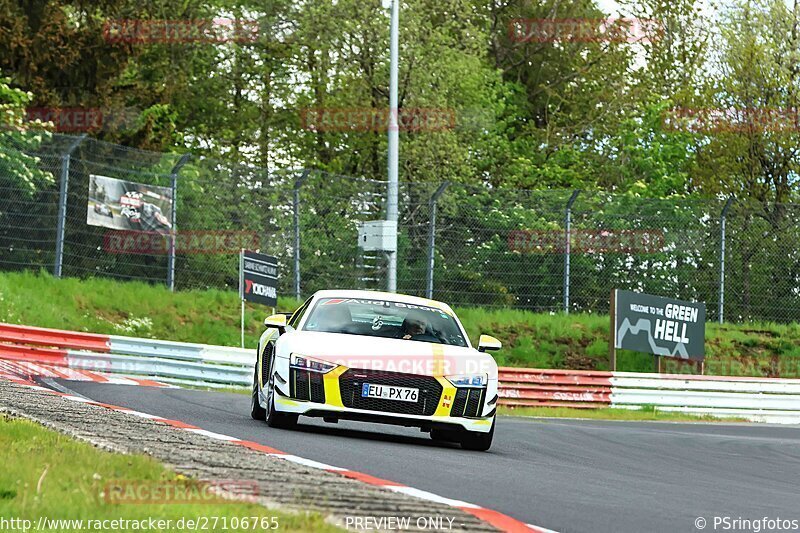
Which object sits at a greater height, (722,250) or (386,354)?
(722,250)

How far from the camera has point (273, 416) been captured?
526 inches

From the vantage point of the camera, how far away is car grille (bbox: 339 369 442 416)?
12.9 meters

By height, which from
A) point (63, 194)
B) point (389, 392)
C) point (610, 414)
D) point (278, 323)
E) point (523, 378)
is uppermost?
point (63, 194)

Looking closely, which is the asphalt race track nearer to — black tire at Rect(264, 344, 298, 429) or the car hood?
black tire at Rect(264, 344, 298, 429)

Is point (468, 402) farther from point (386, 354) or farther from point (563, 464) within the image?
point (563, 464)

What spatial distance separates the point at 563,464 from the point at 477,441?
126 cm

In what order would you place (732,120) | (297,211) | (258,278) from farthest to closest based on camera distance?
(732,120), (297,211), (258,278)

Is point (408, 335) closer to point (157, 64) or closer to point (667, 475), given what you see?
point (667, 475)

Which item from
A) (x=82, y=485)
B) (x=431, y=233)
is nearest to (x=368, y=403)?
(x=82, y=485)

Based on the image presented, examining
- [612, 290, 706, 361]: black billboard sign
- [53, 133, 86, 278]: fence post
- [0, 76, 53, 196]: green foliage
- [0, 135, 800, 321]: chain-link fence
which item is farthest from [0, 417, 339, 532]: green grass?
[612, 290, 706, 361]: black billboard sign

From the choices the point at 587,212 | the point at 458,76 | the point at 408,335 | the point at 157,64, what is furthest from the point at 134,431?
the point at 157,64

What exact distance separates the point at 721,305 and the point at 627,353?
2143mm

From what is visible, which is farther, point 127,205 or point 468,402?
point 127,205

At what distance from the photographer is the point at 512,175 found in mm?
45594
